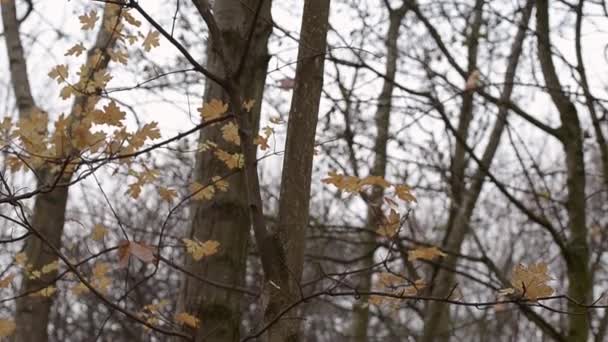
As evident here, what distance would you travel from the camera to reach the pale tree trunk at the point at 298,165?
6.57ft

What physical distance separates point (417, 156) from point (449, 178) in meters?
0.44

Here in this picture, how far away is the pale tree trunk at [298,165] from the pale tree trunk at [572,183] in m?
2.19

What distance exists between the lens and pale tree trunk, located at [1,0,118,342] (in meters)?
4.25

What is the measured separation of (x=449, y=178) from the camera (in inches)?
216

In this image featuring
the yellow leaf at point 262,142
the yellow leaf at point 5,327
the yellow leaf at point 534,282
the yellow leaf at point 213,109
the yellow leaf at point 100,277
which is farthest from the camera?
the yellow leaf at point 100,277

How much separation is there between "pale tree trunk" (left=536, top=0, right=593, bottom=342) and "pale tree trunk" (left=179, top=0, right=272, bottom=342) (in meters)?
1.99

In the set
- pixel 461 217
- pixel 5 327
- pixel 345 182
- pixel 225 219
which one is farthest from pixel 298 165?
pixel 461 217

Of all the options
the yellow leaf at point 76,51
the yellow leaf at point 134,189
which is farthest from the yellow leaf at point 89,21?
the yellow leaf at point 134,189

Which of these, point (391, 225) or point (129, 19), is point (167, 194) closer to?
point (129, 19)

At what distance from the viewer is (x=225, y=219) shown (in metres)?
2.79

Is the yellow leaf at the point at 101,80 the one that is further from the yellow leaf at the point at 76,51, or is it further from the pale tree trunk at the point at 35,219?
the pale tree trunk at the point at 35,219

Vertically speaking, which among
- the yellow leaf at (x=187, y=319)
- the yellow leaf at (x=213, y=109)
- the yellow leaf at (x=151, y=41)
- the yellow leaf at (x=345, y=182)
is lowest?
the yellow leaf at (x=187, y=319)

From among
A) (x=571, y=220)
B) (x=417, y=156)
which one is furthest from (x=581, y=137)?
(x=417, y=156)

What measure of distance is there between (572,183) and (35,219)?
3.27 metres
